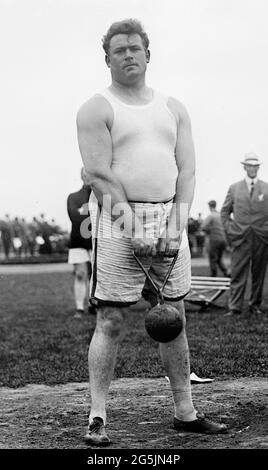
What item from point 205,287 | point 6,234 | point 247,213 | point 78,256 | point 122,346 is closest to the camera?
point 122,346

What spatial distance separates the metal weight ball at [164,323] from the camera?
4.74m

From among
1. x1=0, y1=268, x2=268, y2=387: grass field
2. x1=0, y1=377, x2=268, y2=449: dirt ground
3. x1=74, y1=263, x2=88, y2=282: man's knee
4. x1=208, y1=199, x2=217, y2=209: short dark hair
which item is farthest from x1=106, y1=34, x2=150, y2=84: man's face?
x1=208, y1=199, x2=217, y2=209: short dark hair

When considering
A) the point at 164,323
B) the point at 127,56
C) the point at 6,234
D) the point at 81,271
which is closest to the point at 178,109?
the point at 127,56

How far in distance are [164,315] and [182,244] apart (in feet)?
1.81

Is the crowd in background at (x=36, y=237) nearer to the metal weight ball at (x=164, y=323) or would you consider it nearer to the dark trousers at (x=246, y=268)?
the dark trousers at (x=246, y=268)

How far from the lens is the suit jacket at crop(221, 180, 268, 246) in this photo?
12477 mm

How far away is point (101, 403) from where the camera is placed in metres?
4.91

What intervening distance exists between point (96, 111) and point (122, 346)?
4434mm

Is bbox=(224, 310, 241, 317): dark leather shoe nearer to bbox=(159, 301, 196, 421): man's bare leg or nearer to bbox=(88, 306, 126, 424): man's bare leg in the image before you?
bbox=(159, 301, 196, 421): man's bare leg

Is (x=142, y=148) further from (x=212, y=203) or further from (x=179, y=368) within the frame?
(x=212, y=203)

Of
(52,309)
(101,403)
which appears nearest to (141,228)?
(101,403)

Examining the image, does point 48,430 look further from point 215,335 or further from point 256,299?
point 256,299

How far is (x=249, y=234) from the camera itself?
12.5m
